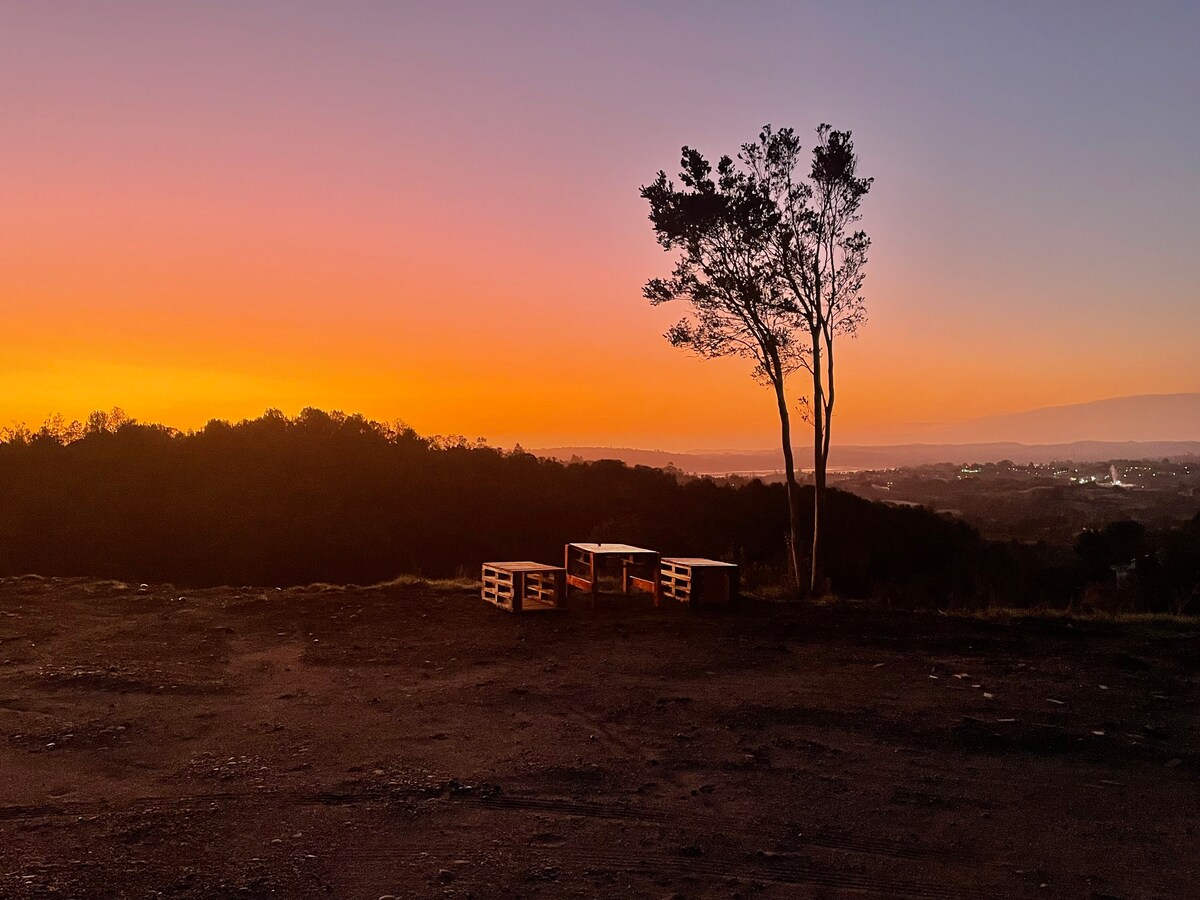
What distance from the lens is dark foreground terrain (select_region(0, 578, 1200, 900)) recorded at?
3.72 meters

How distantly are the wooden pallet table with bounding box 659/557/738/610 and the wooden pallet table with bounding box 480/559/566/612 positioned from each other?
54.8 inches

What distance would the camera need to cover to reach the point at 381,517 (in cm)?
3166

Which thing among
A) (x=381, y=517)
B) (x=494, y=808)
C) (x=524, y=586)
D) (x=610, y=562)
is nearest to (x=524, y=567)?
(x=524, y=586)

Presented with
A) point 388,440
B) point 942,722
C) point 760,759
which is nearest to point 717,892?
point 760,759

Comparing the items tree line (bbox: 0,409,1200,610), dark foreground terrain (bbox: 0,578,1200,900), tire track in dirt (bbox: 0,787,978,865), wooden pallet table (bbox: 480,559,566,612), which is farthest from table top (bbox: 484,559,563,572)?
tree line (bbox: 0,409,1200,610)

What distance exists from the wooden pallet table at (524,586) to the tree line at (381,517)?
10277mm

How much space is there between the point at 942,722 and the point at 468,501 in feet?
97.4

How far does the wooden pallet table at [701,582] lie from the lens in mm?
11078

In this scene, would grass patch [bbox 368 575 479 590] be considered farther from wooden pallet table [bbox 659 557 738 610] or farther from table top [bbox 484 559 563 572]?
wooden pallet table [bbox 659 557 738 610]

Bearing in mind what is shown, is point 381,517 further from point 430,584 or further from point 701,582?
point 701,582

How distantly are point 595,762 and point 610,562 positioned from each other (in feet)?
26.2

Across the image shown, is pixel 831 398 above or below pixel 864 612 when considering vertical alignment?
above

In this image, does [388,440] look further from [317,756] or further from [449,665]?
Result: [317,756]

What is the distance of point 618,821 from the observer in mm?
4266
